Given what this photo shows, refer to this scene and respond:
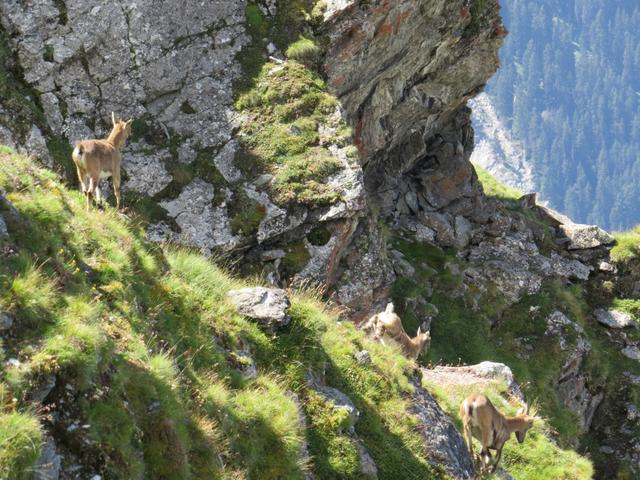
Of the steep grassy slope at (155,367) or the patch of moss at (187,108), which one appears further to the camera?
the patch of moss at (187,108)

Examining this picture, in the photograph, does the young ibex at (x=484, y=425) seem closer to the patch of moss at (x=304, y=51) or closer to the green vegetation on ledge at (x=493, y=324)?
the green vegetation on ledge at (x=493, y=324)

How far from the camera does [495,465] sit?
1612 centimetres

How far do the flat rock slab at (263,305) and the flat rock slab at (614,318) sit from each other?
1028 inches

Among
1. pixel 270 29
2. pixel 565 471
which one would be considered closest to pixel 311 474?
pixel 565 471

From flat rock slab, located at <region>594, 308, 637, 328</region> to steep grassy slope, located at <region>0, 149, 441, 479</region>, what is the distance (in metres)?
23.1

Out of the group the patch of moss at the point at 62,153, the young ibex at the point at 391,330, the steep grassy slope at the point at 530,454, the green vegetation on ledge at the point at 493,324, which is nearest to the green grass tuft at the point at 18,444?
the steep grassy slope at the point at 530,454

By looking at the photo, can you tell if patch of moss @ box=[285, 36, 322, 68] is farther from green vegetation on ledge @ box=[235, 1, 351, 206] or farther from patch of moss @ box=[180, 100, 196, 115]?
patch of moss @ box=[180, 100, 196, 115]

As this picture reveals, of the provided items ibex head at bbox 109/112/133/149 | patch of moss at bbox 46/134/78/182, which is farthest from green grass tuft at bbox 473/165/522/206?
ibex head at bbox 109/112/133/149

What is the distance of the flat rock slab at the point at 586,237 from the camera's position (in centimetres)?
3931

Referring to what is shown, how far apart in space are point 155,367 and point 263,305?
4.34m

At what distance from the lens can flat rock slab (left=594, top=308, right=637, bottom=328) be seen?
3597cm

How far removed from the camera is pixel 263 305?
47.0 ft

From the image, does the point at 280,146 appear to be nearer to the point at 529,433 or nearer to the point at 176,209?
the point at 176,209

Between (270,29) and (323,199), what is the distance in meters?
7.77
